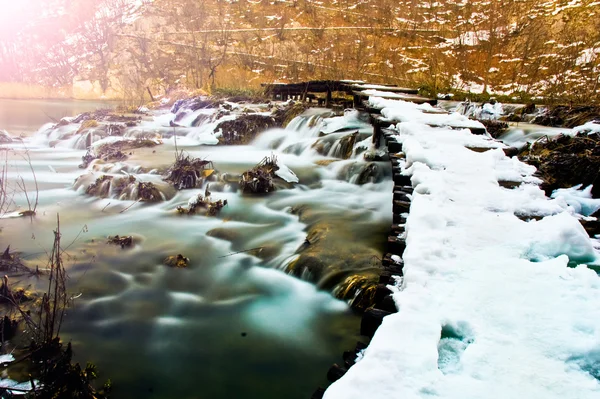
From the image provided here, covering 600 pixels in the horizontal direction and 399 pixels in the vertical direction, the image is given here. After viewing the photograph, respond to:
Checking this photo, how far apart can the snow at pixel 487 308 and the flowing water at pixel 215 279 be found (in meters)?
1.70

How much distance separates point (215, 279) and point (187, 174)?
4.21 metres

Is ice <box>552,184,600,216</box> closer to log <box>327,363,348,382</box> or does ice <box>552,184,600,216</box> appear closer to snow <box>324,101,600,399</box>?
snow <box>324,101,600,399</box>

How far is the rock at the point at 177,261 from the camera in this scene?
559 cm

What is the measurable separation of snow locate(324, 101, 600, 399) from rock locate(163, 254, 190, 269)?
12.0ft

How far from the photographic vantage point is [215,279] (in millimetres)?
5281

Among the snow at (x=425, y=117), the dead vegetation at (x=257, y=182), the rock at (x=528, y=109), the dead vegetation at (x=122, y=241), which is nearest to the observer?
the dead vegetation at (x=122, y=241)

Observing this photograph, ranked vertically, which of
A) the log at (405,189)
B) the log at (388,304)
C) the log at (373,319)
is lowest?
the log at (373,319)

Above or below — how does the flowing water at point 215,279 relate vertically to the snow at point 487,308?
below

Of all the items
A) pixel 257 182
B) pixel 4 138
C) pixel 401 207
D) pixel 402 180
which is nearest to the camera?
pixel 401 207

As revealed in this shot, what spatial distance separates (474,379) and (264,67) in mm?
50034

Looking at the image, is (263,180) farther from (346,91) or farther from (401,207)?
(346,91)

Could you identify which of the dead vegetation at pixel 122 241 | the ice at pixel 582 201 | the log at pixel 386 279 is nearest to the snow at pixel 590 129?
the ice at pixel 582 201

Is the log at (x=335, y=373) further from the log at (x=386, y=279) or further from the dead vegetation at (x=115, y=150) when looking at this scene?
the dead vegetation at (x=115, y=150)

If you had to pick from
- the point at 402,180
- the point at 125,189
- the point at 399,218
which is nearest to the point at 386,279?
the point at 399,218
